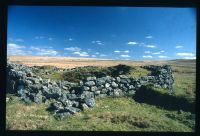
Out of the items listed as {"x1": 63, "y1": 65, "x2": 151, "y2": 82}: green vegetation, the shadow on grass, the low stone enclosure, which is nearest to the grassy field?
the shadow on grass

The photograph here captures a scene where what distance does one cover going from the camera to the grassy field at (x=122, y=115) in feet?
32.0

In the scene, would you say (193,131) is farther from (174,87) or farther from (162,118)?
(174,87)

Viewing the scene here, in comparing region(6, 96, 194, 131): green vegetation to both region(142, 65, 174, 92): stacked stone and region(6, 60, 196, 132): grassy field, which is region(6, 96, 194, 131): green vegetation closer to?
region(6, 60, 196, 132): grassy field

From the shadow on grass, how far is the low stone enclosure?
9.2 inches

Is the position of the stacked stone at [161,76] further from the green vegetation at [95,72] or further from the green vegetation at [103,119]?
the green vegetation at [103,119]

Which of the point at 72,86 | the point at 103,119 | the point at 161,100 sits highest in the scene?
the point at 72,86

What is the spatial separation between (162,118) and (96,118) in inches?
75.0

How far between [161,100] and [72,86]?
2816 millimetres

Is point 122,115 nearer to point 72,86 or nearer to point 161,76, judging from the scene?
point 72,86

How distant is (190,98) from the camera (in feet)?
36.5

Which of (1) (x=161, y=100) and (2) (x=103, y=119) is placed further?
(1) (x=161, y=100)

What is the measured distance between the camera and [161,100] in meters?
11.3
